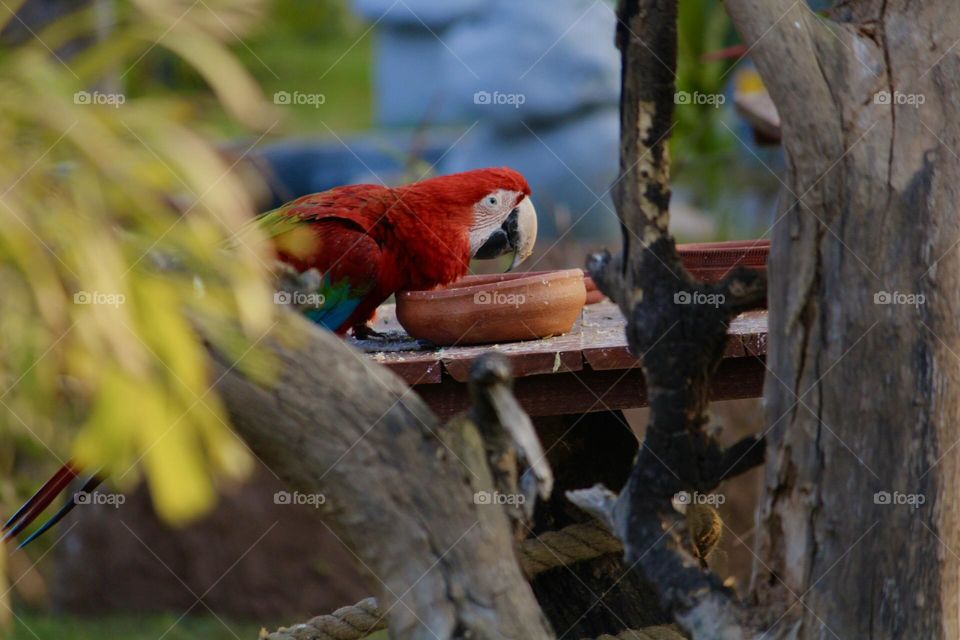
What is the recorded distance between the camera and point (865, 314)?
3.37ft

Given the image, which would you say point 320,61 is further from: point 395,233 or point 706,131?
point 395,233

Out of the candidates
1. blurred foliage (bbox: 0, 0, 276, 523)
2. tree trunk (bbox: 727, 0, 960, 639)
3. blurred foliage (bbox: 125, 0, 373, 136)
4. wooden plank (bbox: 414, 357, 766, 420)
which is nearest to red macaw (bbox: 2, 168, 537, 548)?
wooden plank (bbox: 414, 357, 766, 420)

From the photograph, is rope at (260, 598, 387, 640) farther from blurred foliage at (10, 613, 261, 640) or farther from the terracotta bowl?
blurred foliage at (10, 613, 261, 640)

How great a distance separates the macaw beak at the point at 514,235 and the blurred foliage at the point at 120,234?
54.7 inches

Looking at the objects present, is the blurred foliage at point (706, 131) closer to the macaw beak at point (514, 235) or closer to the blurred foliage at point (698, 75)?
the blurred foliage at point (698, 75)

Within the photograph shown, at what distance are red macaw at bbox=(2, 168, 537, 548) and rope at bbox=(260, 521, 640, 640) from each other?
0.51 meters

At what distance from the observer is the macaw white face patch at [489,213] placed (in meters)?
2.06

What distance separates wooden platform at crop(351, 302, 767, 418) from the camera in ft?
4.68

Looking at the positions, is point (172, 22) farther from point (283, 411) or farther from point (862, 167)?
point (862, 167)

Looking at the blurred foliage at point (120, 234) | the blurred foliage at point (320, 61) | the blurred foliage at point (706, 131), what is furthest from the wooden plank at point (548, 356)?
the blurred foliage at point (320, 61)

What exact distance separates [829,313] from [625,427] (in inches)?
34.6

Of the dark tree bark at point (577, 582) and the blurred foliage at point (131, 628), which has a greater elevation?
the dark tree bark at point (577, 582)

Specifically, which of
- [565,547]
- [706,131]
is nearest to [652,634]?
[565,547]

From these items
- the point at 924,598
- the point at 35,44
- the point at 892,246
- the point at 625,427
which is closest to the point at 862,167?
the point at 892,246
